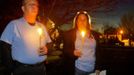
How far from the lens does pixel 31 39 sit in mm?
4852

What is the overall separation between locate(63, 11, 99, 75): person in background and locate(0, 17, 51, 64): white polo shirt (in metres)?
0.86

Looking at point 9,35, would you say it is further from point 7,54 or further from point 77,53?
point 77,53

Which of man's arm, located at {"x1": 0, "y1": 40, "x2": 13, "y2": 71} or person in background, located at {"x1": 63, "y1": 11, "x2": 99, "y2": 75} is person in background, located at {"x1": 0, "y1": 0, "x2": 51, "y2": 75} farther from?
person in background, located at {"x1": 63, "y1": 11, "x2": 99, "y2": 75}

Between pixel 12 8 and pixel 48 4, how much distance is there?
116 cm

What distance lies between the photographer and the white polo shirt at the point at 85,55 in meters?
5.57

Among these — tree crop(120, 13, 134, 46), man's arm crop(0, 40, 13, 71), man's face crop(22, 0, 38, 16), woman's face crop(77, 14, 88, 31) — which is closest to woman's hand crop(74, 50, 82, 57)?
woman's face crop(77, 14, 88, 31)

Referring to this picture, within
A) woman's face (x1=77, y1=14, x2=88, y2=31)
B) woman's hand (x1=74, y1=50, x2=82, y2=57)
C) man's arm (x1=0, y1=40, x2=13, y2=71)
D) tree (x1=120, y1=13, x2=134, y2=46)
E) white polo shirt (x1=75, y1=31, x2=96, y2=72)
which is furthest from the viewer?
tree (x1=120, y1=13, x2=134, y2=46)

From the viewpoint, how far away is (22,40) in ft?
15.7

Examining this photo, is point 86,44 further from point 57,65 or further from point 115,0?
point 57,65

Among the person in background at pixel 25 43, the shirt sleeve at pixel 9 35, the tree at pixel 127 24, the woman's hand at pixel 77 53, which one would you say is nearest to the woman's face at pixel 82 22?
the woman's hand at pixel 77 53

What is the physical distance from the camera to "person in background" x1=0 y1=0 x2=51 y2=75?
4.80 m

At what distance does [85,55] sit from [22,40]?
1.17m

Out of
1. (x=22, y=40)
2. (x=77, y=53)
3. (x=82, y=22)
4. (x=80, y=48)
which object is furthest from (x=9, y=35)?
(x=82, y=22)

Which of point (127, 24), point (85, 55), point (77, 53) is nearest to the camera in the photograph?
point (77, 53)
